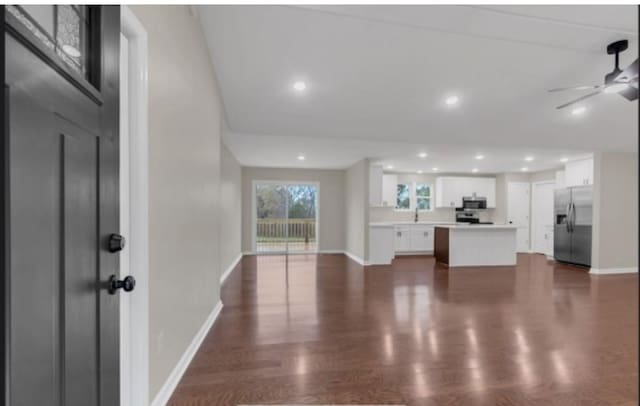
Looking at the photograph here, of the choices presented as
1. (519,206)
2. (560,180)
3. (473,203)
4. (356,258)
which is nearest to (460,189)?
(473,203)

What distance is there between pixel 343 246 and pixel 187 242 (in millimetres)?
5976

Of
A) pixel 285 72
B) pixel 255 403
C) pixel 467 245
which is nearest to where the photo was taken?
pixel 255 403

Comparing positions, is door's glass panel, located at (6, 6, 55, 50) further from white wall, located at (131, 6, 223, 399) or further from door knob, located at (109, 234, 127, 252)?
white wall, located at (131, 6, 223, 399)

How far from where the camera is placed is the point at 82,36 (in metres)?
0.94

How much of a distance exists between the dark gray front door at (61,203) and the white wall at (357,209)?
5287mm

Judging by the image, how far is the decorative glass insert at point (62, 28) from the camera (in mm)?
749

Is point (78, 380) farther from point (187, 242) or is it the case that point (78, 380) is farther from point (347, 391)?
point (347, 391)

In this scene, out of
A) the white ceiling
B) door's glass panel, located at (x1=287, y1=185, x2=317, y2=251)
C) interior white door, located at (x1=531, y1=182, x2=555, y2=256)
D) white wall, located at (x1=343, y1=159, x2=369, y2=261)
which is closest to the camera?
the white ceiling

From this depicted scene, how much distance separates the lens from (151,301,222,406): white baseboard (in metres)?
1.68

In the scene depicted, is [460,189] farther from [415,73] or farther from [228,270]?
[228,270]

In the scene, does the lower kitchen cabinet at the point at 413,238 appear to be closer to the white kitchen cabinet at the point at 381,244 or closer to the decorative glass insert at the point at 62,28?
the white kitchen cabinet at the point at 381,244

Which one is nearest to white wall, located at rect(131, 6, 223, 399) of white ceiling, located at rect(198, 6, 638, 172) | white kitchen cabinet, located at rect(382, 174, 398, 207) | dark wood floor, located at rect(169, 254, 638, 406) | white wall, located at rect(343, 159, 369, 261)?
dark wood floor, located at rect(169, 254, 638, 406)

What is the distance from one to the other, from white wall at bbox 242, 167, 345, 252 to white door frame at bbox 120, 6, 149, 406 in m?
6.04

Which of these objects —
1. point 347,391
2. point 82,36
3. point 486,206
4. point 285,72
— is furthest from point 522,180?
point 82,36
